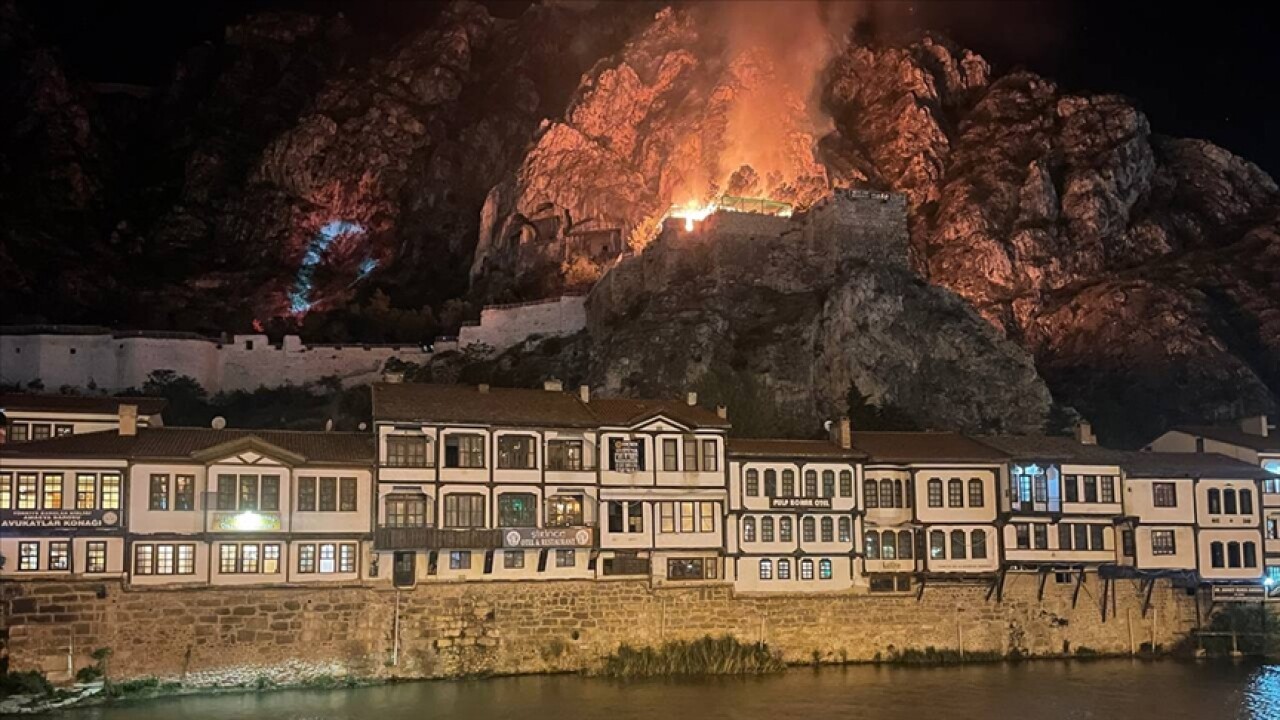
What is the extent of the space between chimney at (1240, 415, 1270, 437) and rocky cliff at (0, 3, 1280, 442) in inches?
639

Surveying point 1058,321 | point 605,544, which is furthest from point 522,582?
point 1058,321

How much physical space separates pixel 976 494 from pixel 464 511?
2274 cm

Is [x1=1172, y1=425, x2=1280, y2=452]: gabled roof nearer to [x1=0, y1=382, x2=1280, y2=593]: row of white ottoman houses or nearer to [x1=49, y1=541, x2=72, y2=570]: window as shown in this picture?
[x1=0, y1=382, x2=1280, y2=593]: row of white ottoman houses

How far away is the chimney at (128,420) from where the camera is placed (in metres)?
46.8

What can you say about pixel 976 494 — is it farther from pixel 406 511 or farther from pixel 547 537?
pixel 406 511

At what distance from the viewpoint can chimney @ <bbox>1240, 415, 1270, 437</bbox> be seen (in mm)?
63719

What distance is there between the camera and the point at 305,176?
5103 inches

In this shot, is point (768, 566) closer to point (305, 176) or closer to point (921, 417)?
point (921, 417)

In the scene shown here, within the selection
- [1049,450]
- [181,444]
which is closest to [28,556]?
[181,444]

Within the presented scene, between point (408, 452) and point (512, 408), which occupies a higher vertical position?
point (512, 408)

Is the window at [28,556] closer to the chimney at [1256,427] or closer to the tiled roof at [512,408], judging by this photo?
the tiled roof at [512,408]

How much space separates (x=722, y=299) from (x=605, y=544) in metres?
36.9

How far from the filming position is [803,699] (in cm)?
4472

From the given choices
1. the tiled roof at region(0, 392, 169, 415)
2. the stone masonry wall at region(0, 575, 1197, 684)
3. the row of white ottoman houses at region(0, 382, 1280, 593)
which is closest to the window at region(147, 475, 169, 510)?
the row of white ottoman houses at region(0, 382, 1280, 593)
